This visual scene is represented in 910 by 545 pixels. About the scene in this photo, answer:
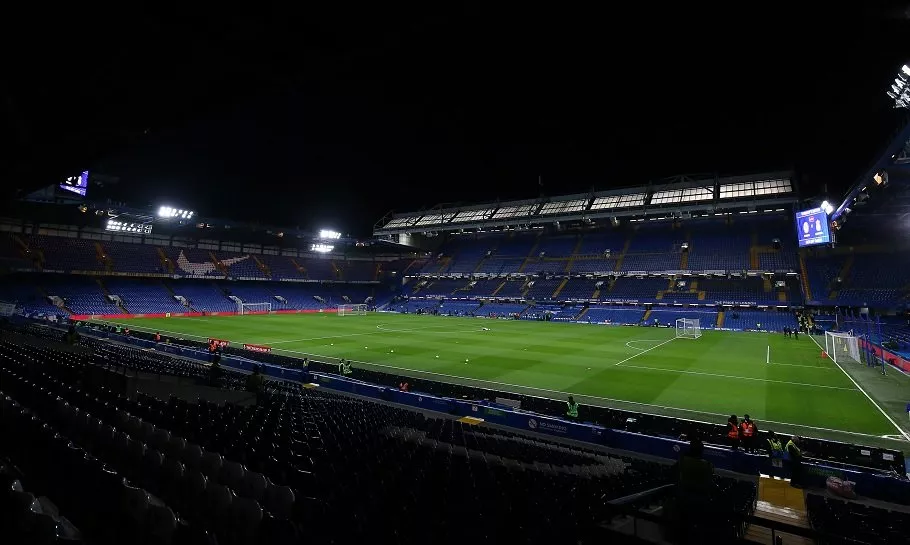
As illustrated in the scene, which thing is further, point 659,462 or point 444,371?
point 444,371

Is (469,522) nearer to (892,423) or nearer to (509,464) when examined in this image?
(509,464)

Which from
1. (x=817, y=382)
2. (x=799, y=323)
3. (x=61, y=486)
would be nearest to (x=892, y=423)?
(x=817, y=382)

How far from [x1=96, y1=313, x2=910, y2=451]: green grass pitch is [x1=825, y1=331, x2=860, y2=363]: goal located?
965 mm

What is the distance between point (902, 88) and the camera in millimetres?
17781

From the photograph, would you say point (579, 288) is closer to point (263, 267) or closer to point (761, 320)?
point (761, 320)

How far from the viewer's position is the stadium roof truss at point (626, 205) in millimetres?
51719

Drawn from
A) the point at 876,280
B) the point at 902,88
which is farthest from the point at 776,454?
the point at 876,280

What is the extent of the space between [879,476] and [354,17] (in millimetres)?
12689

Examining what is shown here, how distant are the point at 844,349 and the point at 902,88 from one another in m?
15.3

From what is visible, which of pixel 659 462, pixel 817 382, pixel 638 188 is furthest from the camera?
pixel 638 188

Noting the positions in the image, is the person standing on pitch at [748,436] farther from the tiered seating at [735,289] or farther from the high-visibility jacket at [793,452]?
the tiered seating at [735,289]

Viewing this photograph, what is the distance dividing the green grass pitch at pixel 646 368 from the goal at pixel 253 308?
17.0 metres

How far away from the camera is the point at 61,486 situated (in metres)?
4.50

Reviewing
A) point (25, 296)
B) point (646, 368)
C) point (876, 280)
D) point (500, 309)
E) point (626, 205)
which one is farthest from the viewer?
point (626, 205)
